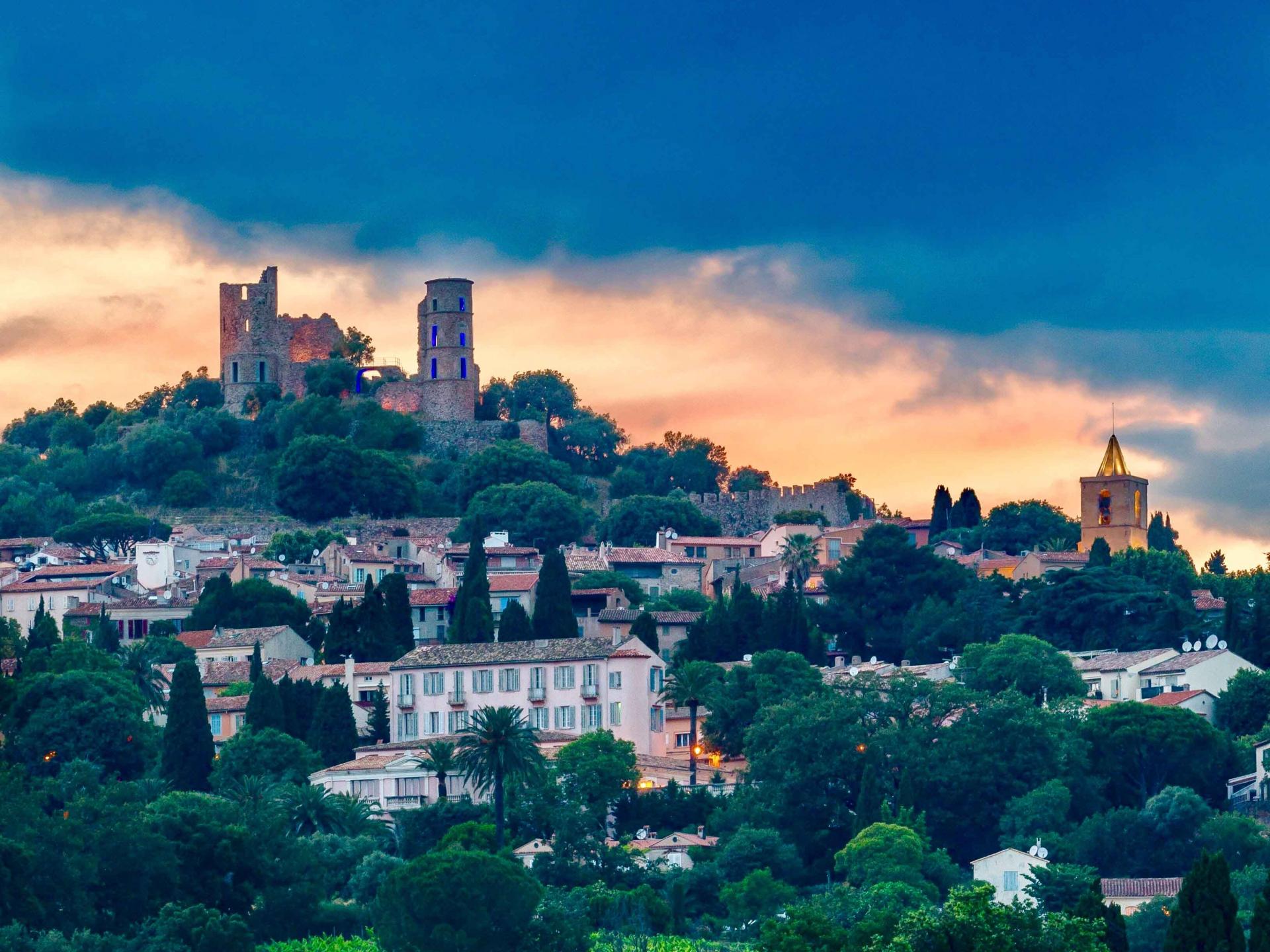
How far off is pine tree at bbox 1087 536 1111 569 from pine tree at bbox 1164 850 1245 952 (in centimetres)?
4194

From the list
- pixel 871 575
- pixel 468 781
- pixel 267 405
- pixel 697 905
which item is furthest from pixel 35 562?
pixel 697 905

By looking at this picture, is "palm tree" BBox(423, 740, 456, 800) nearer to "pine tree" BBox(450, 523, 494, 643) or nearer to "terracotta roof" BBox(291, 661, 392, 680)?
"terracotta roof" BBox(291, 661, 392, 680)

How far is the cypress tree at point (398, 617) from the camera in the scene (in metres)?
88.7

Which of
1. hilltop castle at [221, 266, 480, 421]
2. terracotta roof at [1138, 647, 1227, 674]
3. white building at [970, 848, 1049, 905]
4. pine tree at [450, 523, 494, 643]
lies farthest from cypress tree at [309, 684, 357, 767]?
hilltop castle at [221, 266, 480, 421]

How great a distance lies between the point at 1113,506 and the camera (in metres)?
118

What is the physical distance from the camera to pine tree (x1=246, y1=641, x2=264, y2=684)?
266 feet

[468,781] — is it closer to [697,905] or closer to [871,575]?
[697,905]

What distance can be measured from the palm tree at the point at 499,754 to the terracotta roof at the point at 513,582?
2187 cm

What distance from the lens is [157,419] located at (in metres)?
130

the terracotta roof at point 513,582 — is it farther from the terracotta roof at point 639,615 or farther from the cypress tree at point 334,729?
the cypress tree at point 334,729

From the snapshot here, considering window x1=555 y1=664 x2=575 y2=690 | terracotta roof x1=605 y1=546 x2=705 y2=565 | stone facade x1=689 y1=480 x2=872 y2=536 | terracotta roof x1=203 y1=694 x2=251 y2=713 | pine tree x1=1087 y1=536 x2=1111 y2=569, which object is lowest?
terracotta roof x1=203 y1=694 x2=251 y2=713

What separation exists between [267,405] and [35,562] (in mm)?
20605

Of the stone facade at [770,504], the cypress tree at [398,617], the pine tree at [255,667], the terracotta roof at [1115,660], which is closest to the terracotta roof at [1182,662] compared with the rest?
the terracotta roof at [1115,660]

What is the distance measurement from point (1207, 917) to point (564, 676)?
29.1 metres
